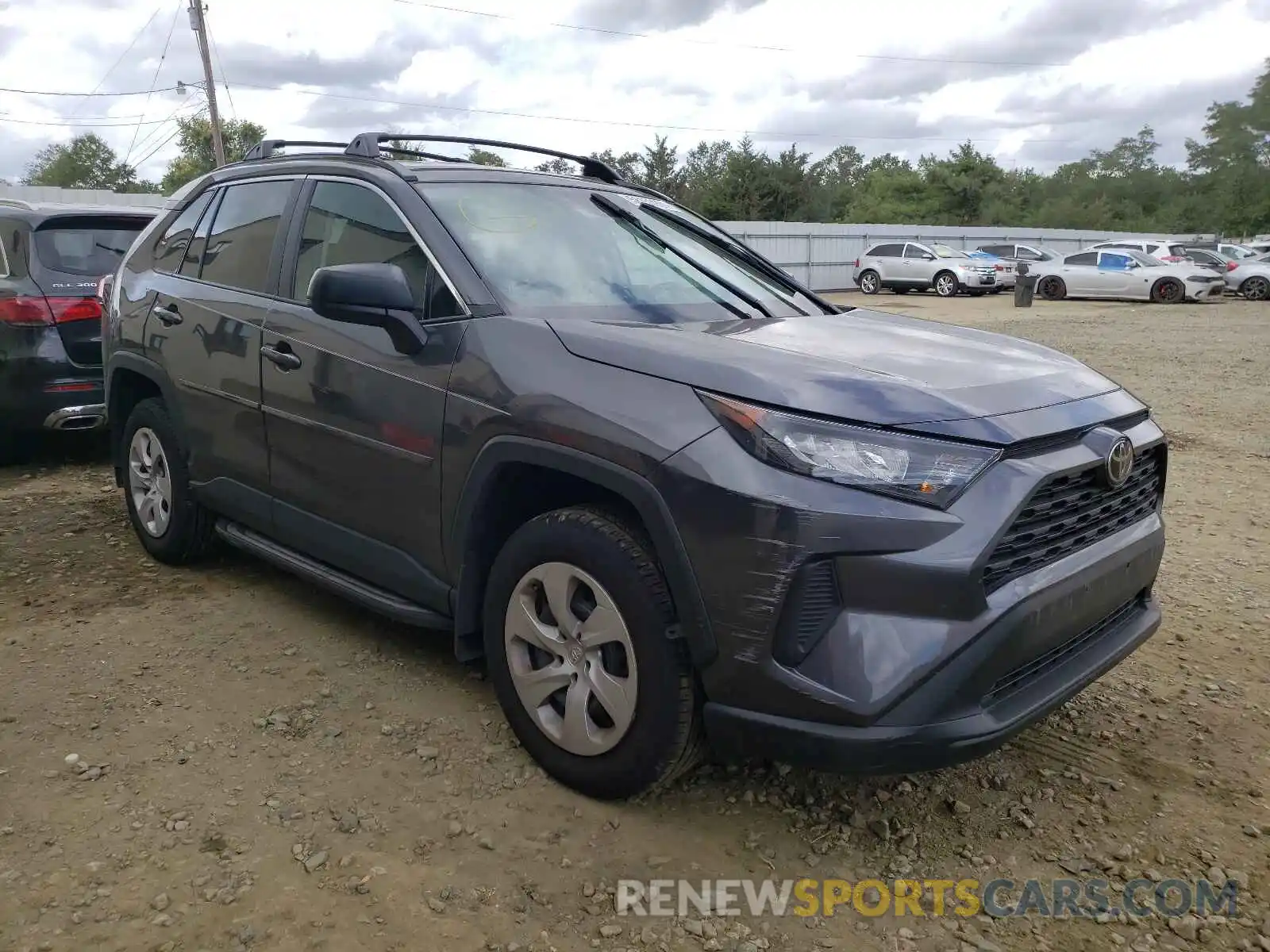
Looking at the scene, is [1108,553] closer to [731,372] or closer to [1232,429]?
[731,372]

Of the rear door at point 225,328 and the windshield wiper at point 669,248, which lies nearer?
the windshield wiper at point 669,248

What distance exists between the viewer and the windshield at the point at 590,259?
3107mm

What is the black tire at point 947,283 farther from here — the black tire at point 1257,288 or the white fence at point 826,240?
the black tire at point 1257,288

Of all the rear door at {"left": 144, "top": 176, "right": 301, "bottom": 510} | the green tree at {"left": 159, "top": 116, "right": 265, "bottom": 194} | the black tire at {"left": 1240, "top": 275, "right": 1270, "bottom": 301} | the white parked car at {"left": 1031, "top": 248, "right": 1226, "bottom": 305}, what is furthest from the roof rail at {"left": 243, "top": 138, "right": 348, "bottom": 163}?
the green tree at {"left": 159, "top": 116, "right": 265, "bottom": 194}

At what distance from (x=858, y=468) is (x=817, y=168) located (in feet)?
177

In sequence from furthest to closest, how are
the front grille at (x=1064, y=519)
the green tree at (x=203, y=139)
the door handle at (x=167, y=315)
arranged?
the green tree at (x=203, y=139) → the door handle at (x=167, y=315) → the front grille at (x=1064, y=519)

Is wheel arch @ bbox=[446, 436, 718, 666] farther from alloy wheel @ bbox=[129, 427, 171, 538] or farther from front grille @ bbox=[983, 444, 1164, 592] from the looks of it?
alloy wheel @ bbox=[129, 427, 171, 538]

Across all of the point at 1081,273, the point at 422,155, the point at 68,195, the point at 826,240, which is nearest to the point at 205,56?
the point at 68,195

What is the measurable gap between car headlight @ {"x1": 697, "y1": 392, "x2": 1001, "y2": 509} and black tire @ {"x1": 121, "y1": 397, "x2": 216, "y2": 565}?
9.61 ft

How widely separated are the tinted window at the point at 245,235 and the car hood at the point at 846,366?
1587 mm

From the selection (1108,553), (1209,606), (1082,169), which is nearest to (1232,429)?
(1209,606)

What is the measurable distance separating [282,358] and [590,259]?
3.75 ft

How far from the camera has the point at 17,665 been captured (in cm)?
362

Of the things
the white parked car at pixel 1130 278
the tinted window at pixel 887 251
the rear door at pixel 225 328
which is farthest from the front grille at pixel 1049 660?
the tinted window at pixel 887 251
